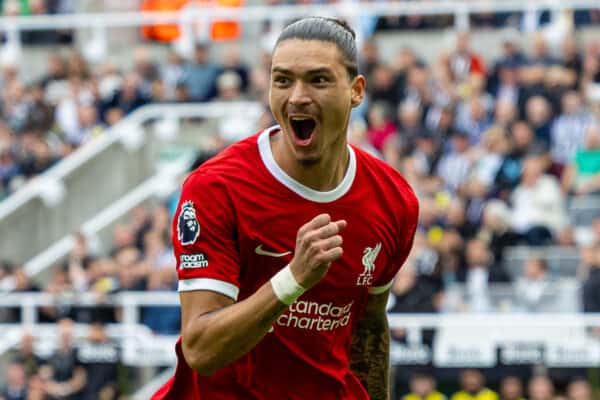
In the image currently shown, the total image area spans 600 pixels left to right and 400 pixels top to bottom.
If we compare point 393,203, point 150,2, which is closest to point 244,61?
point 150,2

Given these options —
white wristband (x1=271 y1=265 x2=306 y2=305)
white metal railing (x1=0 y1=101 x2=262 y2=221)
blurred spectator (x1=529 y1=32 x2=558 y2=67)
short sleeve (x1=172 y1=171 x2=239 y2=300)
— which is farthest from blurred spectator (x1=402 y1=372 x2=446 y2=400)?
white wristband (x1=271 y1=265 x2=306 y2=305)

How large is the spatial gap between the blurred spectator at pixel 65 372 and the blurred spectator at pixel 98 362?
6 centimetres

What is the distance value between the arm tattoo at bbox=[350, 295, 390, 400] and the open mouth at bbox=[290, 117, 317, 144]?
1071 mm

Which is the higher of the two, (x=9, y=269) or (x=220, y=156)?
(x=220, y=156)

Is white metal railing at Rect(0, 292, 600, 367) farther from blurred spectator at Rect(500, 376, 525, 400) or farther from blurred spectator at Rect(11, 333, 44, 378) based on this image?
blurred spectator at Rect(11, 333, 44, 378)

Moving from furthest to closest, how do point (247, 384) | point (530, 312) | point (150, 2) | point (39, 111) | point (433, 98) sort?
1. point (150, 2)
2. point (39, 111)
3. point (433, 98)
4. point (530, 312)
5. point (247, 384)

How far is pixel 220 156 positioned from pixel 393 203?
0.77m

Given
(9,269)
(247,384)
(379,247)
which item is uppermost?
(379,247)

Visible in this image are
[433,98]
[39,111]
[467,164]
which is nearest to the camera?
[467,164]

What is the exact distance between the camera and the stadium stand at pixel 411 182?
14.0 m

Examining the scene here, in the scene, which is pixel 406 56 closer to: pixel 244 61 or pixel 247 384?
pixel 244 61

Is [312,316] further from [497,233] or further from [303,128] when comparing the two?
[497,233]

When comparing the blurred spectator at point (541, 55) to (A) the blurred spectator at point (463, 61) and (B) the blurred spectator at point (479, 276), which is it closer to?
(A) the blurred spectator at point (463, 61)

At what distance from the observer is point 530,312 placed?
14.4 metres
